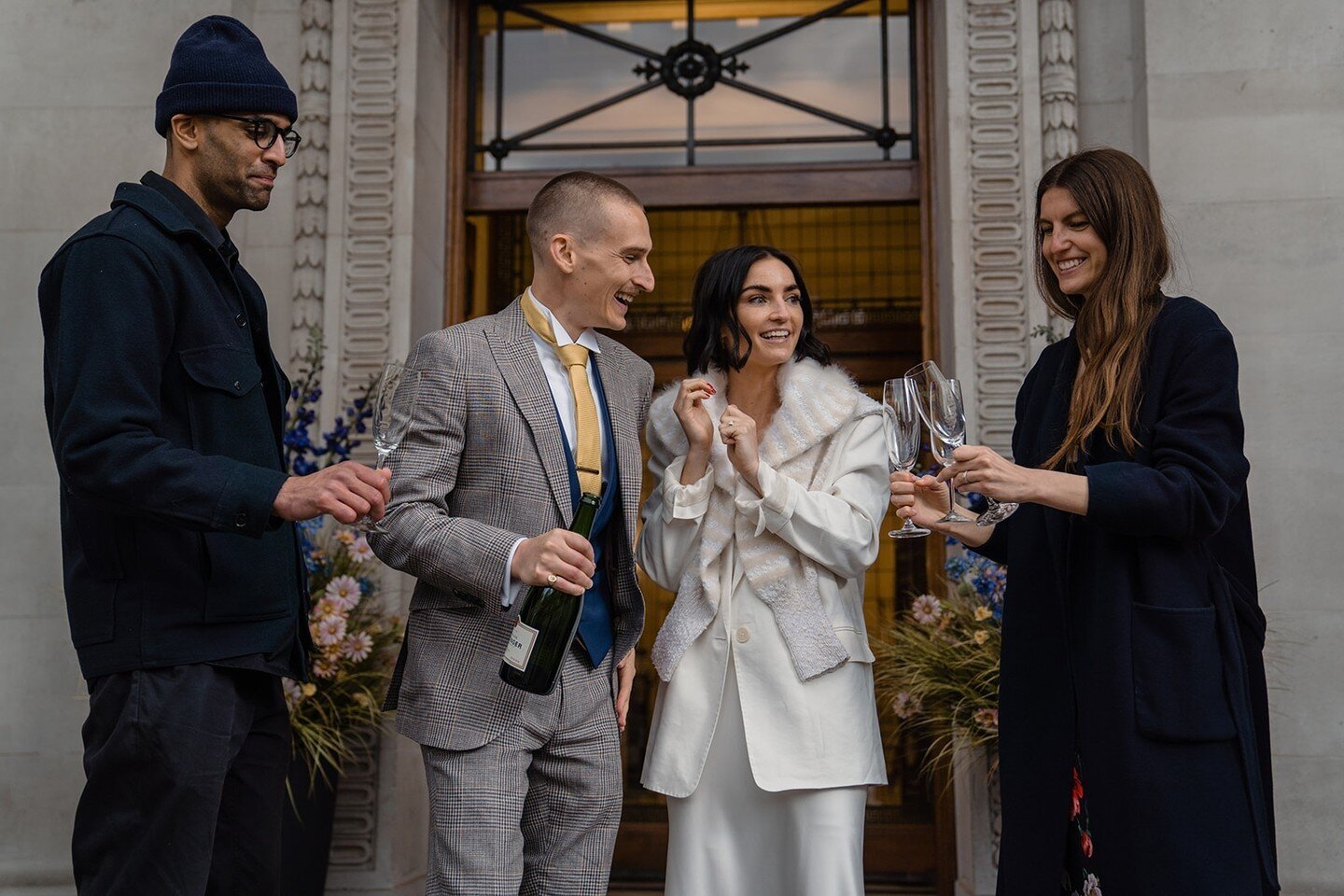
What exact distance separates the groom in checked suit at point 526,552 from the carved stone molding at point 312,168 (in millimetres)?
2256

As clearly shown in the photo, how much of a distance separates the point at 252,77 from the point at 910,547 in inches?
159

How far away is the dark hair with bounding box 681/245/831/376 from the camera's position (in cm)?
324

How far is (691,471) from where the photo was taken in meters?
3.04

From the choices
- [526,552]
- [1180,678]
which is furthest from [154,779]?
[1180,678]

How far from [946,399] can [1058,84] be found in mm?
2796

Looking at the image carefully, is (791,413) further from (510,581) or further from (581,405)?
(510,581)

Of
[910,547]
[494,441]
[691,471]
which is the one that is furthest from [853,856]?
[910,547]

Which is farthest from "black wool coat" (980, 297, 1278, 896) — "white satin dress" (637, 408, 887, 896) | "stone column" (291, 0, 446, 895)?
"stone column" (291, 0, 446, 895)

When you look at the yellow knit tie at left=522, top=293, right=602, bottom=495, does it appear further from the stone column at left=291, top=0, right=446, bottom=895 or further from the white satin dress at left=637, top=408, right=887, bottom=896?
the stone column at left=291, top=0, right=446, bottom=895

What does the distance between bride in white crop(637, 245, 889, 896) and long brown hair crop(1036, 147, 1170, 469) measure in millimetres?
626

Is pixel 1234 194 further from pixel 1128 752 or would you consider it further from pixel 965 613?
pixel 1128 752

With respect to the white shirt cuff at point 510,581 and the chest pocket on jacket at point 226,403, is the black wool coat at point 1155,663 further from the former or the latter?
the chest pocket on jacket at point 226,403

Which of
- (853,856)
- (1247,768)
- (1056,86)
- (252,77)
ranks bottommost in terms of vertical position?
(853,856)

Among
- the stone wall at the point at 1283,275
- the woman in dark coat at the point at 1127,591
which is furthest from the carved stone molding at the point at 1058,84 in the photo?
the woman in dark coat at the point at 1127,591
